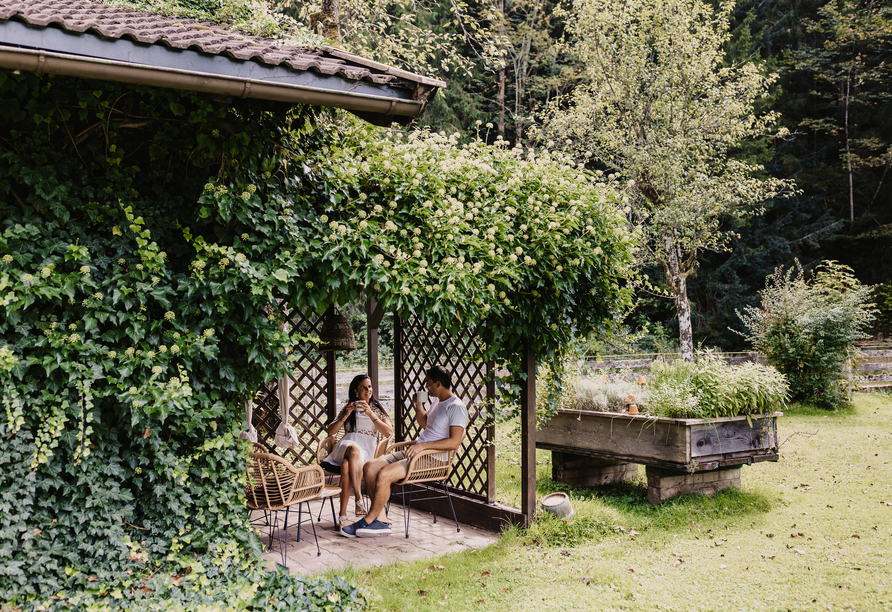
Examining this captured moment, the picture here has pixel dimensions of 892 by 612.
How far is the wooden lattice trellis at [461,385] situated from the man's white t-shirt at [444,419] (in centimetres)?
20

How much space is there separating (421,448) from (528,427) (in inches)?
36.2

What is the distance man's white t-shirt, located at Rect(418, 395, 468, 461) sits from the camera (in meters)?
5.41

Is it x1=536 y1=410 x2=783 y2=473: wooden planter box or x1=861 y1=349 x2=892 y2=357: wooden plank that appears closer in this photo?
x1=536 y1=410 x2=783 y2=473: wooden planter box

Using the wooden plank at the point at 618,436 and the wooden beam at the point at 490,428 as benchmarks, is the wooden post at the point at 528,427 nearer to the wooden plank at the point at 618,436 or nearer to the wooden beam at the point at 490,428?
the wooden beam at the point at 490,428

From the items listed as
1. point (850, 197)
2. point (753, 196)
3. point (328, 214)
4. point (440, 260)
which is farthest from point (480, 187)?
point (850, 197)

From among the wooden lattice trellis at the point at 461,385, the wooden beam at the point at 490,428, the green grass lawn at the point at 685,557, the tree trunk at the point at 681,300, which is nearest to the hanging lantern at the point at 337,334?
the wooden lattice trellis at the point at 461,385

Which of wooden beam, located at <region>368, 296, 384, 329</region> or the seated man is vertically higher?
wooden beam, located at <region>368, 296, 384, 329</region>

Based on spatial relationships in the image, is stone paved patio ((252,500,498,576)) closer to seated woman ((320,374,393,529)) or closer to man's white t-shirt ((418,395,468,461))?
seated woman ((320,374,393,529))

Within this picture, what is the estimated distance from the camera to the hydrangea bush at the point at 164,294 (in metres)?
3.08

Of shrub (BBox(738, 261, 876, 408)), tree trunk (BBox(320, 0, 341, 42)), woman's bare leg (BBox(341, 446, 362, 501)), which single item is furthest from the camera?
shrub (BBox(738, 261, 876, 408))

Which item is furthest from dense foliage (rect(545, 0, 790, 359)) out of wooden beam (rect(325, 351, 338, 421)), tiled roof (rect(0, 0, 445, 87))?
tiled roof (rect(0, 0, 445, 87))

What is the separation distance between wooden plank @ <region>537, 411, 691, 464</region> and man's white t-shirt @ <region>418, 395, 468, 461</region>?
5.03 feet

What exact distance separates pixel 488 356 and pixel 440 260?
123 cm

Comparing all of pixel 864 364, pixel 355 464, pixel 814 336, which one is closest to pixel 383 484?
pixel 355 464
